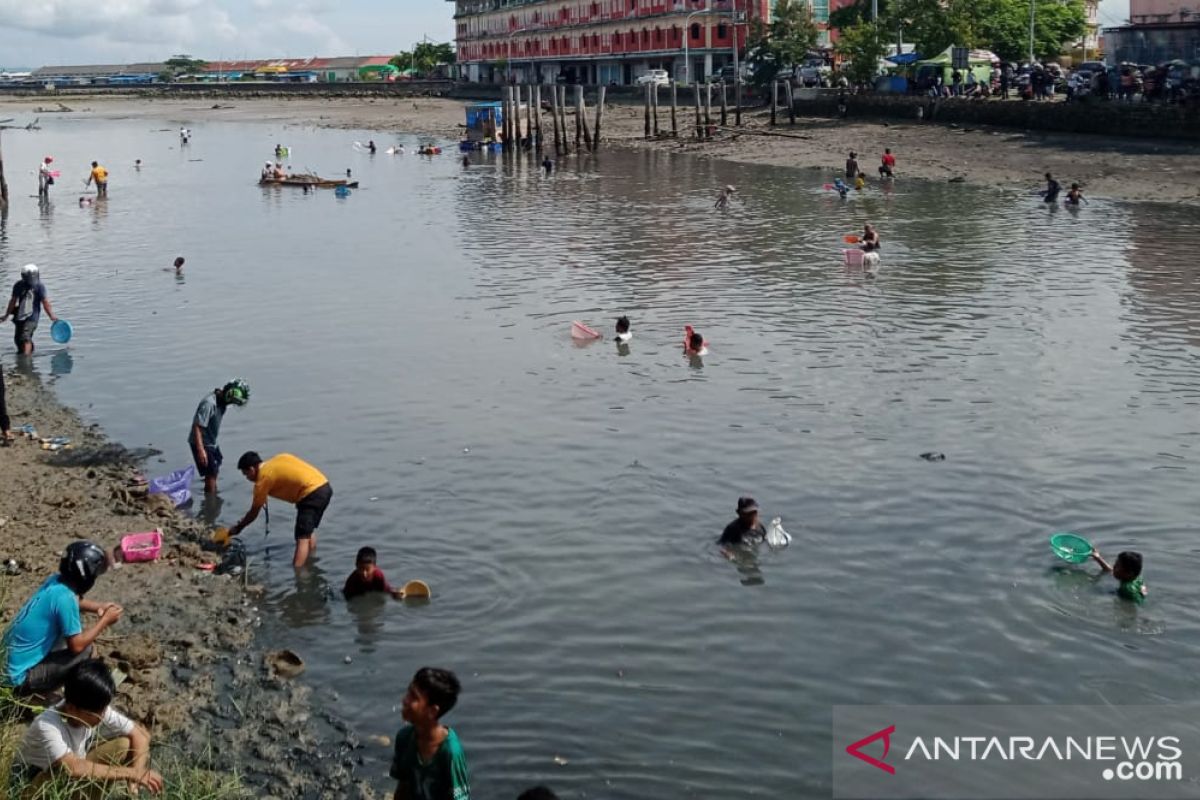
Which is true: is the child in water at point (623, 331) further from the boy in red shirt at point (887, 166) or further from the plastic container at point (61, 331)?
the boy in red shirt at point (887, 166)

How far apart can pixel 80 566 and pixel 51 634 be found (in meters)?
0.53

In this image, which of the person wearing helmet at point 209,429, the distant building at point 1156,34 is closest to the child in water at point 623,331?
the person wearing helmet at point 209,429

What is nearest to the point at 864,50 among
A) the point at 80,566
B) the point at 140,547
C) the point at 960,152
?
the point at 960,152

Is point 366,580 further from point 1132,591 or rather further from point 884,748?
point 1132,591

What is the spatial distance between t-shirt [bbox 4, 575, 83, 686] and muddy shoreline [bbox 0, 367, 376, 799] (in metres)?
0.94

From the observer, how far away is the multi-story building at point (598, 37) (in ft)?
316

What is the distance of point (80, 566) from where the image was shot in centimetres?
900

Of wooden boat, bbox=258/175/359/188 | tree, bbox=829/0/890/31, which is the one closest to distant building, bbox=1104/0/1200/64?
tree, bbox=829/0/890/31

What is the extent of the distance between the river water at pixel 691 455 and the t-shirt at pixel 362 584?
15 cm

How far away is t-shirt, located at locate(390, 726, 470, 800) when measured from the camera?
22.3 ft

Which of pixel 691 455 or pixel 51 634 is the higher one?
pixel 51 634

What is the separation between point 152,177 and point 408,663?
2165 inches

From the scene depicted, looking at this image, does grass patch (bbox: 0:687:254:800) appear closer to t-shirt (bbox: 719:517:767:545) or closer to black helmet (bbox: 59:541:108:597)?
black helmet (bbox: 59:541:108:597)

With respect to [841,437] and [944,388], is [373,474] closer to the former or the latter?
[841,437]
